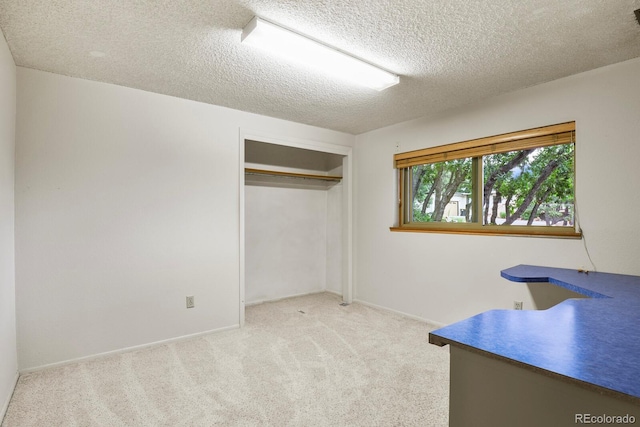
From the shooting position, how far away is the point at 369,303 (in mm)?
4191

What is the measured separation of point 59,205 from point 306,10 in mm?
2352

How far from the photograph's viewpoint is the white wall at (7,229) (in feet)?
6.50

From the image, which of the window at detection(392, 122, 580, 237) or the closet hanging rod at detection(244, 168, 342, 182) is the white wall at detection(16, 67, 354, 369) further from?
the window at detection(392, 122, 580, 237)

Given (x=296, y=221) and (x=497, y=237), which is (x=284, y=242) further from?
(x=497, y=237)

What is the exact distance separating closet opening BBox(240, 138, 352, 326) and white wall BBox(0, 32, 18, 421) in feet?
7.10

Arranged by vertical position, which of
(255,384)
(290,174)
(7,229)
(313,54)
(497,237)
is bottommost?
(255,384)

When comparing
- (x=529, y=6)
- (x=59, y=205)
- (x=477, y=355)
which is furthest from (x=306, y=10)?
(x=59, y=205)

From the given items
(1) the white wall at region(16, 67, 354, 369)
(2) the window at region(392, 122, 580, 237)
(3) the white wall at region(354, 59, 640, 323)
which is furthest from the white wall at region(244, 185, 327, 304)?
(2) the window at region(392, 122, 580, 237)

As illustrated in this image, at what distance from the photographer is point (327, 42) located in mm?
2074

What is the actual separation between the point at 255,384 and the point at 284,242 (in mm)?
2585

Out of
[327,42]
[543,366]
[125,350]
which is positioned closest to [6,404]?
[125,350]

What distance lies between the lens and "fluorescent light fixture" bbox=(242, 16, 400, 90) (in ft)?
6.16

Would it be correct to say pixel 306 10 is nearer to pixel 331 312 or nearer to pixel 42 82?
pixel 42 82

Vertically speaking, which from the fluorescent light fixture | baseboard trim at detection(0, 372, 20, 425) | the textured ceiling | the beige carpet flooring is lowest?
the beige carpet flooring
